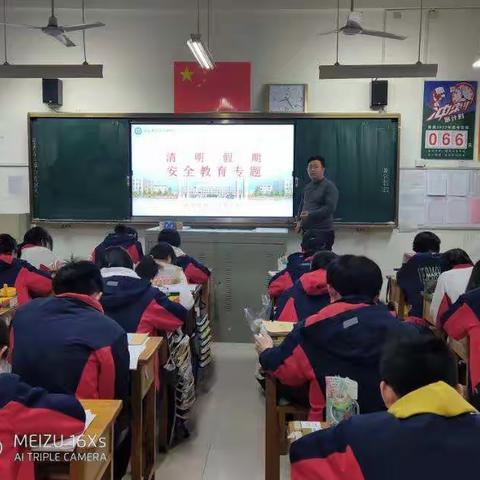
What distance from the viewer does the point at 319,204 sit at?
568 centimetres

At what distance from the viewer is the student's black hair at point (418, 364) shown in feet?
3.92

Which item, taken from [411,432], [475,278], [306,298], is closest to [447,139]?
[475,278]

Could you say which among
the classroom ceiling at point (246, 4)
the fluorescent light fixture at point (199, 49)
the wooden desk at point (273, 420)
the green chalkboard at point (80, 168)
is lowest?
the wooden desk at point (273, 420)

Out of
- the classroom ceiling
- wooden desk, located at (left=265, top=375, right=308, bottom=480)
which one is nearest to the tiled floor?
wooden desk, located at (left=265, top=375, right=308, bottom=480)

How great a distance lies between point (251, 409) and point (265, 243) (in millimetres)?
2060

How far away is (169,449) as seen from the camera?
316 centimetres

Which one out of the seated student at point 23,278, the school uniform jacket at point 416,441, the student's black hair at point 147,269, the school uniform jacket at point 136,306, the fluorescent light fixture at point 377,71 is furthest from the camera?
the fluorescent light fixture at point 377,71

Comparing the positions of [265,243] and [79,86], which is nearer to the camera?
[265,243]

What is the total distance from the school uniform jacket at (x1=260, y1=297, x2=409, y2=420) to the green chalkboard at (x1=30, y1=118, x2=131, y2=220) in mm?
4809

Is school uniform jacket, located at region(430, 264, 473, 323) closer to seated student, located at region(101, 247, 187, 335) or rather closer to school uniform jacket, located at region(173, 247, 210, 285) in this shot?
seated student, located at region(101, 247, 187, 335)

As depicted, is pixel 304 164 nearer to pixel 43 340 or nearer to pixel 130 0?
pixel 130 0

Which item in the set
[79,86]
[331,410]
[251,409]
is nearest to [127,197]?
[79,86]

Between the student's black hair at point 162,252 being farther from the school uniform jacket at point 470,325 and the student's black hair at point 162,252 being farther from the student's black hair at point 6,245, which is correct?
the school uniform jacket at point 470,325

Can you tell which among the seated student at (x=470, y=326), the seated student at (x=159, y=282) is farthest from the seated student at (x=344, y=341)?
the seated student at (x=159, y=282)
